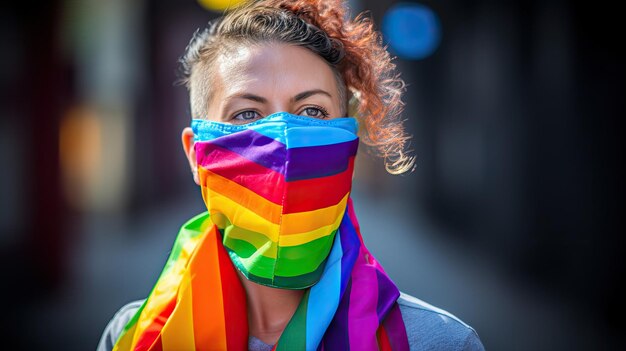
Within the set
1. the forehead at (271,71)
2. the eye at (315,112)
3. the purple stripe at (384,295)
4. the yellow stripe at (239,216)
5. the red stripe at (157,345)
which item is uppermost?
the forehead at (271,71)

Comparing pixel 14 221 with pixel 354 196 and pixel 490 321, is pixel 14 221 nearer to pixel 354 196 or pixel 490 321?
pixel 490 321

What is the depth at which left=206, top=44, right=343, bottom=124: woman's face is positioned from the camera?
1546mm

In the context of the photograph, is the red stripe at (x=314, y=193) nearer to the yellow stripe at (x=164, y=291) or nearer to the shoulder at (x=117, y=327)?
the yellow stripe at (x=164, y=291)

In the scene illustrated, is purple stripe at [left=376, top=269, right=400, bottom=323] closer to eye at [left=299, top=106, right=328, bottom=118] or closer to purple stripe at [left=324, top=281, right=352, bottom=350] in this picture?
purple stripe at [left=324, top=281, right=352, bottom=350]

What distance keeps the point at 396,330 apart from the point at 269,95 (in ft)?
2.55

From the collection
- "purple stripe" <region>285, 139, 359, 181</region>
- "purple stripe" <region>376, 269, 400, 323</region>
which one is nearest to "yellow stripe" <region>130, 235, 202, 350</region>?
"purple stripe" <region>285, 139, 359, 181</region>

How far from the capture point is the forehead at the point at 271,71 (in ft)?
5.07

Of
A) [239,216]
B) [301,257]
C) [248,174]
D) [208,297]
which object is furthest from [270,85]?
[208,297]

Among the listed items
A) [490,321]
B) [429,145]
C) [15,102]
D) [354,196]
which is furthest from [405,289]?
[354,196]

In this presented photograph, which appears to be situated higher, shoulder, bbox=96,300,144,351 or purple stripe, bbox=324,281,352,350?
purple stripe, bbox=324,281,352,350

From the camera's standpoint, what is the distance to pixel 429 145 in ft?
34.9

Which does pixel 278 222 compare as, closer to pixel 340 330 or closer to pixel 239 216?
pixel 239 216

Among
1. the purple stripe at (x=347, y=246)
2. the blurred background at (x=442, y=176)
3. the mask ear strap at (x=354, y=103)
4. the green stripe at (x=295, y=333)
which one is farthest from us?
the blurred background at (x=442, y=176)

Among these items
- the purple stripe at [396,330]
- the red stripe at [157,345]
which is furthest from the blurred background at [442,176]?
the red stripe at [157,345]
